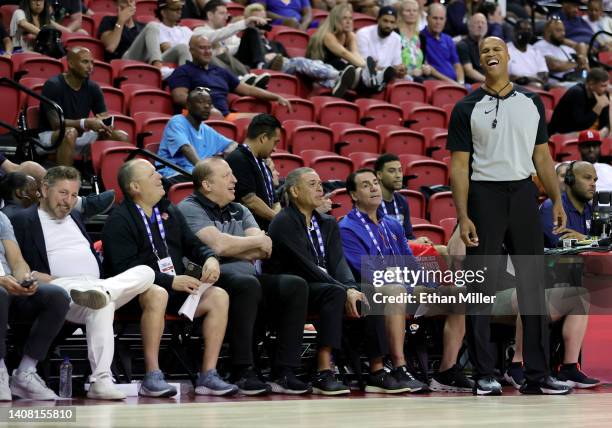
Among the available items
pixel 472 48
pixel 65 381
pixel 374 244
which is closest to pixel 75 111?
pixel 374 244

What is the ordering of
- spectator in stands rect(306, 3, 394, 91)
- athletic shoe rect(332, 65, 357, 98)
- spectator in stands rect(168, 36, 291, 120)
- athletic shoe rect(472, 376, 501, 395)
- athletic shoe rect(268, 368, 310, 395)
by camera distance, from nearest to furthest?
athletic shoe rect(472, 376, 501, 395) → athletic shoe rect(268, 368, 310, 395) → spectator in stands rect(168, 36, 291, 120) → athletic shoe rect(332, 65, 357, 98) → spectator in stands rect(306, 3, 394, 91)

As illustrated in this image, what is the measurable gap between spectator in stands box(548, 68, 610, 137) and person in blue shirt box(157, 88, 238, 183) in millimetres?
4189

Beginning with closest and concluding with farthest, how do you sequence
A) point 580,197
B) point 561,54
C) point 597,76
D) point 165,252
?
point 165,252 → point 580,197 → point 597,76 → point 561,54

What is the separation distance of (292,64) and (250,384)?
5724mm

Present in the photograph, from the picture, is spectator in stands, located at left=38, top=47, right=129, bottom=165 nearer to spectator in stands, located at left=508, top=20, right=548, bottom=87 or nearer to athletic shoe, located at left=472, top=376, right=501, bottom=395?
athletic shoe, located at left=472, top=376, right=501, bottom=395

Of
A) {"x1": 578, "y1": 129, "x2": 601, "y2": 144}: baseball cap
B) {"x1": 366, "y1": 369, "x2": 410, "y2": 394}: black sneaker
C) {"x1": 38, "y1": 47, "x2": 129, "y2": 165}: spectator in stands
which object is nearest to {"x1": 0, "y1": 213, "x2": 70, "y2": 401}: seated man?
{"x1": 366, "y1": 369, "x2": 410, "y2": 394}: black sneaker

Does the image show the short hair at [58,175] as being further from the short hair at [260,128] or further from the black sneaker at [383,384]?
the black sneaker at [383,384]

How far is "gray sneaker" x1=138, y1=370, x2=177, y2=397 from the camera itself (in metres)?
6.24

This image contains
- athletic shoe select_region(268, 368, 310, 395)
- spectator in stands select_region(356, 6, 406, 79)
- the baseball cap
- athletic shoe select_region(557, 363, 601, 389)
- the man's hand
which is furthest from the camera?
spectator in stands select_region(356, 6, 406, 79)

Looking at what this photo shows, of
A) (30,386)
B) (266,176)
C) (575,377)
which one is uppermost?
(266,176)

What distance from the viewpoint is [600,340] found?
734 centimetres

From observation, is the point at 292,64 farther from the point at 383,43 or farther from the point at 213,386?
the point at 213,386

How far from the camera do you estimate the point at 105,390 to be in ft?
20.1

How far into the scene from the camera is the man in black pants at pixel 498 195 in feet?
20.6
